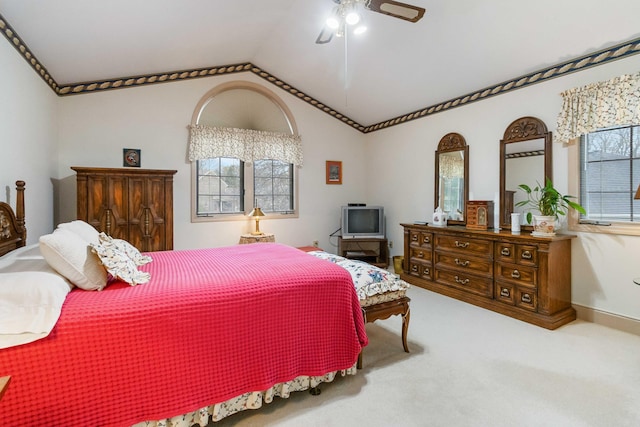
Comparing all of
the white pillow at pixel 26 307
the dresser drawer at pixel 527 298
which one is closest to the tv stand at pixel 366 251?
the dresser drawer at pixel 527 298

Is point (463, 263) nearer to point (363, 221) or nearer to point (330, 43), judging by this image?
point (363, 221)

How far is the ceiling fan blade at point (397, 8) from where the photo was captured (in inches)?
84.6

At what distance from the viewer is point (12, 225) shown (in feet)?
8.21

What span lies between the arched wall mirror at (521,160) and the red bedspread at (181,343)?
2.73 meters

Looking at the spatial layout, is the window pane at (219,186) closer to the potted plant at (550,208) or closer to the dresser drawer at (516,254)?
the dresser drawer at (516,254)

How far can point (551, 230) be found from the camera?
3.25 m

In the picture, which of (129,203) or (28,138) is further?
(129,203)

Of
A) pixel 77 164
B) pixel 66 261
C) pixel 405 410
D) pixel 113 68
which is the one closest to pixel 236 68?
pixel 113 68

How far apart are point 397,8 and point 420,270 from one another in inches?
128

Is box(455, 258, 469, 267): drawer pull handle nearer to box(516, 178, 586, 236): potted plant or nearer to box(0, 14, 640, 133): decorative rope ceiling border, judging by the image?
box(516, 178, 586, 236): potted plant

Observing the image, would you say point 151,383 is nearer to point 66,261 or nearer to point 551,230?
point 66,261

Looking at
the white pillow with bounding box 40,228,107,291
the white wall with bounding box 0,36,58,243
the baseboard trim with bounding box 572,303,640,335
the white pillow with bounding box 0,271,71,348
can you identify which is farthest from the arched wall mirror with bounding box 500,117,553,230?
the white wall with bounding box 0,36,58,243

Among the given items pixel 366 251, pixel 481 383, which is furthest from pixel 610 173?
pixel 366 251

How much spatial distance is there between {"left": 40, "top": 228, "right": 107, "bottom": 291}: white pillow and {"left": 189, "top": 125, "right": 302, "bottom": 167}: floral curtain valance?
3.15 m
